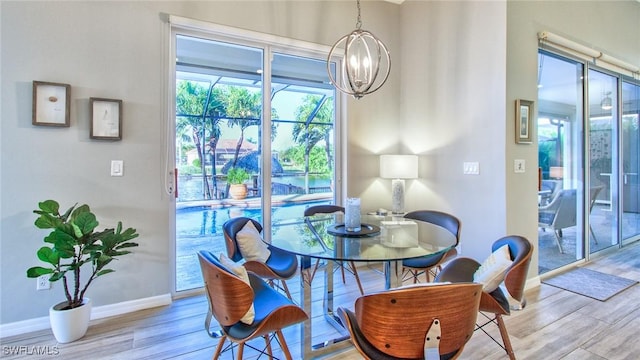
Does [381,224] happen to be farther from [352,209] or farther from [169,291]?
[169,291]

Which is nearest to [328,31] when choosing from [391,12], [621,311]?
[391,12]

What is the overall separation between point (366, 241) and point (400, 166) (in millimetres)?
1789

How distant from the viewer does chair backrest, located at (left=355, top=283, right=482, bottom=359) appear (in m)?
1.13

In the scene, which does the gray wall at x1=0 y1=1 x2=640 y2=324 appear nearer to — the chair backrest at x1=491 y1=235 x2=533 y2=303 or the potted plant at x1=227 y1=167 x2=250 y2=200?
the potted plant at x1=227 y1=167 x2=250 y2=200

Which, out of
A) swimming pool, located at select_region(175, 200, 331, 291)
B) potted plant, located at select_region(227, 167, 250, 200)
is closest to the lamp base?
swimming pool, located at select_region(175, 200, 331, 291)

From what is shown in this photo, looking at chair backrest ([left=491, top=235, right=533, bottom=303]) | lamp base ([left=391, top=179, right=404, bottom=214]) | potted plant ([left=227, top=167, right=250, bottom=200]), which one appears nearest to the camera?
chair backrest ([left=491, top=235, right=533, bottom=303])

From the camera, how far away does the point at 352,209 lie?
2.26m

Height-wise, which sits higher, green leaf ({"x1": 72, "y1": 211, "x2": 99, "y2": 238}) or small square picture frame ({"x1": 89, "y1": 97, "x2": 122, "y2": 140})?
small square picture frame ({"x1": 89, "y1": 97, "x2": 122, "y2": 140})

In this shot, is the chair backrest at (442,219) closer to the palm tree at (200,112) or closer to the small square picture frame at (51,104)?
the palm tree at (200,112)

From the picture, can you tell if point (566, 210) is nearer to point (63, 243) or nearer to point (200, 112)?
point (200, 112)

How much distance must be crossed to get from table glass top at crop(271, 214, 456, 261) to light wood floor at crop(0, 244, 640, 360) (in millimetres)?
748

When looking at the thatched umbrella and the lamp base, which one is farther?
the lamp base

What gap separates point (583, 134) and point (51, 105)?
532 centimetres

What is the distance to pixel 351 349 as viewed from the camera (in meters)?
2.15
